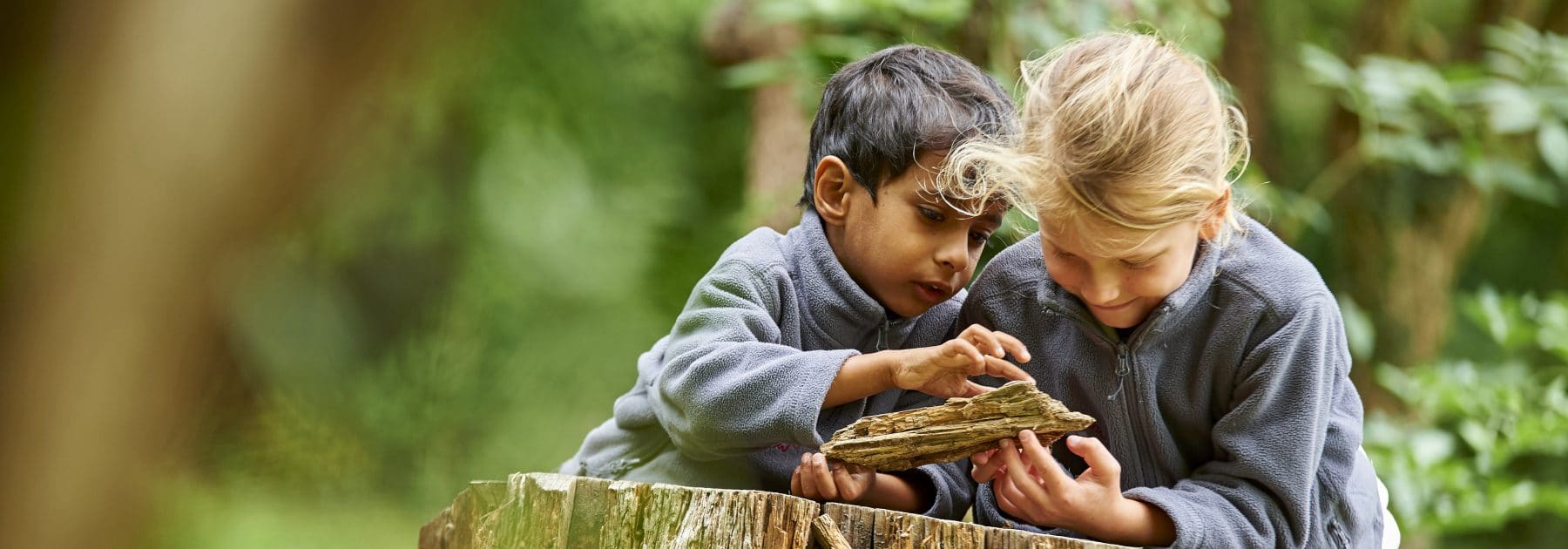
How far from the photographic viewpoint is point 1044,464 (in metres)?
1.30

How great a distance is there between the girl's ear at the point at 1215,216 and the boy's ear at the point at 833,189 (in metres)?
0.41

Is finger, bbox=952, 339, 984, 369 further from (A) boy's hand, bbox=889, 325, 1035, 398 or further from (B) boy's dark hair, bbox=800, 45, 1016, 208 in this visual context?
(B) boy's dark hair, bbox=800, 45, 1016, 208

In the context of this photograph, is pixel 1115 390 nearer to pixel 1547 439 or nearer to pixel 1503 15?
pixel 1547 439

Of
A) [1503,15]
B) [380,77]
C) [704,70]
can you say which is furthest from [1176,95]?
[704,70]

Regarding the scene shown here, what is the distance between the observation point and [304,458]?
735 mm

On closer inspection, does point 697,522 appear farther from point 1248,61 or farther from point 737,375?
point 1248,61

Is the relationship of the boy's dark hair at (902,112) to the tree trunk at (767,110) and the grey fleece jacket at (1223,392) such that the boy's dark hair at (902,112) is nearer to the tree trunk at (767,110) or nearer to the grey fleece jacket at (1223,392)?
the grey fleece jacket at (1223,392)

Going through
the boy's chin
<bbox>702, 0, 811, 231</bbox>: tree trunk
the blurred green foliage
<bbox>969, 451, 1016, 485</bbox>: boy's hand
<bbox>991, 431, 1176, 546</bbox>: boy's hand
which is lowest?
the blurred green foliage

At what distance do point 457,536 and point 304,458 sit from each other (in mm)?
803

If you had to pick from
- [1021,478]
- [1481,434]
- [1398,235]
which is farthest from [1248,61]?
[1021,478]

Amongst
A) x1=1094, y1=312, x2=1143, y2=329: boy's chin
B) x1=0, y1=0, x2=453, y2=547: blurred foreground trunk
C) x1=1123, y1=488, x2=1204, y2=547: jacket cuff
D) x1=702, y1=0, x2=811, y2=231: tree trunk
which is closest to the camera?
x1=0, y1=0, x2=453, y2=547: blurred foreground trunk

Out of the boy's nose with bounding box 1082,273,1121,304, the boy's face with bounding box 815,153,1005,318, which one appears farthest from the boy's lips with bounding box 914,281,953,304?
the boy's nose with bounding box 1082,273,1121,304

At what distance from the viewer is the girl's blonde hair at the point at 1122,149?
1.28 m

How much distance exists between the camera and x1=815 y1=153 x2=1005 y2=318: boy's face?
151 centimetres
